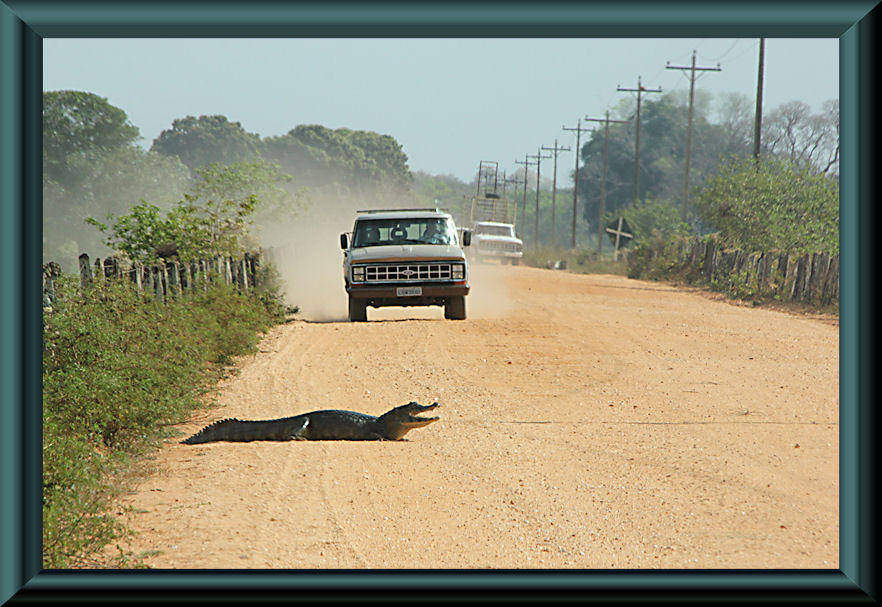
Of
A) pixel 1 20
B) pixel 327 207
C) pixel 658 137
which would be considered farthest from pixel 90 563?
pixel 327 207

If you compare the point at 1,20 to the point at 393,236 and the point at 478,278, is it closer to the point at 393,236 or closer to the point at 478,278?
the point at 393,236

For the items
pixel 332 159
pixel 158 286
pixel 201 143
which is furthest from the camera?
pixel 332 159

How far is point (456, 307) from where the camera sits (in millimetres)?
15305

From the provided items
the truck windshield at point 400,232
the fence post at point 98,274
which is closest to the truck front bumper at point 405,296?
the truck windshield at point 400,232

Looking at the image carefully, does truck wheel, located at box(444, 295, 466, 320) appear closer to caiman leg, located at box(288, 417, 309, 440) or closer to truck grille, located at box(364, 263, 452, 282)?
truck grille, located at box(364, 263, 452, 282)

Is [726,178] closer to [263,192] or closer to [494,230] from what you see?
[494,230]

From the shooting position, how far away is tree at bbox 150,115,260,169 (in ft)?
262

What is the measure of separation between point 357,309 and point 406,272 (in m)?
1.11

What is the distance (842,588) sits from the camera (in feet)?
10.3

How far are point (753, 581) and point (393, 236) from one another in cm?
1299

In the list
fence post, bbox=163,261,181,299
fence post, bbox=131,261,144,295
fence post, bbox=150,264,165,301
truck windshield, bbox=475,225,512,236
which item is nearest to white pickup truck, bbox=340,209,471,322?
fence post, bbox=163,261,181,299

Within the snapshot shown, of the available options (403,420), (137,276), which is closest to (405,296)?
(137,276)

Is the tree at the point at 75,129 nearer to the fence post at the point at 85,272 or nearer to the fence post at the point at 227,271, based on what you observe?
the fence post at the point at 227,271

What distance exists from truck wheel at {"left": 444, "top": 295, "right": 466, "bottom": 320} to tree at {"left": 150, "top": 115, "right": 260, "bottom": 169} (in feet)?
220
